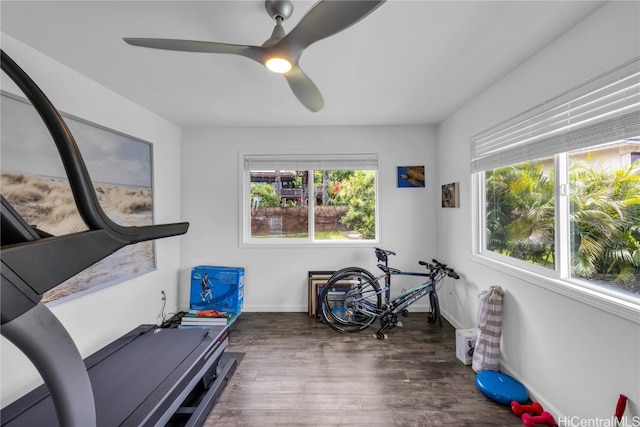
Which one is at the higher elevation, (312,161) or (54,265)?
(312,161)

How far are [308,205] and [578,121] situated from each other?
2569 mm

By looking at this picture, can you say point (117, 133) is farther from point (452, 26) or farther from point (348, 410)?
point (348, 410)

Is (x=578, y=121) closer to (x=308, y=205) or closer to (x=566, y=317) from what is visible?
(x=566, y=317)

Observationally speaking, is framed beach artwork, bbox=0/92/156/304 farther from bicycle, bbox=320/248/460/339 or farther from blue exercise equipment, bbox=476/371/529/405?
blue exercise equipment, bbox=476/371/529/405

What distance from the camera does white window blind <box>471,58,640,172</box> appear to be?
1.27m

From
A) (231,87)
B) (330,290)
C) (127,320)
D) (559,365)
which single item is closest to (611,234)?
(559,365)

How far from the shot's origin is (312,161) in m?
3.29

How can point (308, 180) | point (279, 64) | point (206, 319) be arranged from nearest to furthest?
point (279, 64) < point (206, 319) < point (308, 180)

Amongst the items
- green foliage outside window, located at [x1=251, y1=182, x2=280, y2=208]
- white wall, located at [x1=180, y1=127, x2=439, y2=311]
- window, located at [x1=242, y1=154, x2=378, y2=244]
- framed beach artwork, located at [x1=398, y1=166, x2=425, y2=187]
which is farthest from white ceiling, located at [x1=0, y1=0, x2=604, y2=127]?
green foliage outside window, located at [x1=251, y1=182, x2=280, y2=208]

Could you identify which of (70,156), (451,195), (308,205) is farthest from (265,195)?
(70,156)

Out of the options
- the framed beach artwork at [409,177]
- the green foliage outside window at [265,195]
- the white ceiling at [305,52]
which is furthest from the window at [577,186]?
the green foliage outside window at [265,195]

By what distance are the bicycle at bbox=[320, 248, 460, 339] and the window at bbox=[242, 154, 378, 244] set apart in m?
0.61

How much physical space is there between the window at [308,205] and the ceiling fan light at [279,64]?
1.91 m

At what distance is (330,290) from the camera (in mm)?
2971
